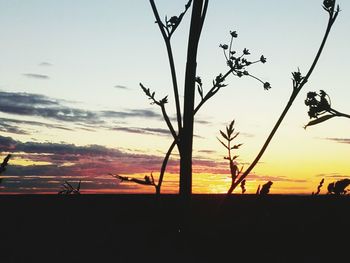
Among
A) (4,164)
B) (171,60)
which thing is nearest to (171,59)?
(171,60)

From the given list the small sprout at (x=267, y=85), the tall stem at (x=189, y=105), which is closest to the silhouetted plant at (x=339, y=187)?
the tall stem at (x=189, y=105)

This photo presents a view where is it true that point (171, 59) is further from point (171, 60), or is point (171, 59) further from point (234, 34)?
point (234, 34)

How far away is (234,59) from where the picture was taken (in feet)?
18.5

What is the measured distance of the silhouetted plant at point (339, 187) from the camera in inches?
135

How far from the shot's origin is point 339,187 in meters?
3.46

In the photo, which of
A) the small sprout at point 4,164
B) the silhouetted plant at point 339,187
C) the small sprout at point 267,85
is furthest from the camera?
the small sprout at point 267,85

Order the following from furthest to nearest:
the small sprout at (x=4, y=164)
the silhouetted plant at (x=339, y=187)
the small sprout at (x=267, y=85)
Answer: the small sprout at (x=267, y=85)
the silhouetted plant at (x=339, y=187)
the small sprout at (x=4, y=164)

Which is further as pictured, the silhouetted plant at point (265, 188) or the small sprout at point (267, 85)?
the small sprout at point (267, 85)

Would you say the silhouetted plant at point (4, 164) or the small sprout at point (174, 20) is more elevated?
the small sprout at point (174, 20)
